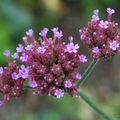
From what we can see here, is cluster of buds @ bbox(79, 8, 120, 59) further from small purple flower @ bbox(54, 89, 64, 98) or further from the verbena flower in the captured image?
small purple flower @ bbox(54, 89, 64, 98)

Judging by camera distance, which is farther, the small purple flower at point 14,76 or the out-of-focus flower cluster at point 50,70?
the small purple flower at point 14,76

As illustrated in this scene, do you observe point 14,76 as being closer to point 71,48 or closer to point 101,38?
point 71,48

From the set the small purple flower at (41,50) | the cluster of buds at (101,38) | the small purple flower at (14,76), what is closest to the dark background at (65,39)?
the cluster of buds at (101,38)

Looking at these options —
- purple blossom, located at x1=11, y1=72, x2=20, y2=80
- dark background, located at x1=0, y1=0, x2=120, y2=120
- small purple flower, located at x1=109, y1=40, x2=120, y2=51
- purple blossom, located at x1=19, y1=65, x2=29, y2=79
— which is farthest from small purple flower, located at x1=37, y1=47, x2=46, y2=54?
dark background, located at x1=0, y1=0, x2=120, y2=120

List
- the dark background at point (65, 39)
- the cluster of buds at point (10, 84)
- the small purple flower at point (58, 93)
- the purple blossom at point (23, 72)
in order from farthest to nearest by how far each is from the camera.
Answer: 1. the dark background at point (65, 39)
2. the cluster of buds at point (10, 84)
3. the purple blossom at point (23, 72)
4. the small purple flower at point (58, 93)

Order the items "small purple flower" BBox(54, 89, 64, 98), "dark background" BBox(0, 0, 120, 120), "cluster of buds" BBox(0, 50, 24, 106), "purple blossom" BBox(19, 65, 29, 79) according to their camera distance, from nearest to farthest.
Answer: "small purple flower" BBox(54, 89, 64, 98) → "purple blossom" BBox(19, 65, 29, 79) → "cluster of buds" BBox(0, 50, 24, 106) → "dark background" BBox(0, 0, 120, 120)

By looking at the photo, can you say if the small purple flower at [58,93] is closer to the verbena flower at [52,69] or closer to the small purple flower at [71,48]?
the verbena flower at [52,69]

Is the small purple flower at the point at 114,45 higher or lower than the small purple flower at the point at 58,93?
higher
